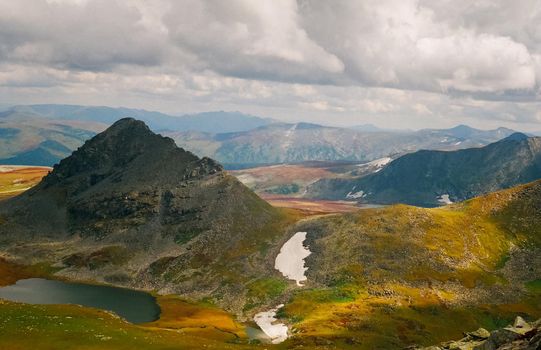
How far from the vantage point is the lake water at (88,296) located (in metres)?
130

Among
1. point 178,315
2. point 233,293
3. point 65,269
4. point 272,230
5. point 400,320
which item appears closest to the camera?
point 400,320

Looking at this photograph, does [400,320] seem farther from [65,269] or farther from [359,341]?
[65,269]

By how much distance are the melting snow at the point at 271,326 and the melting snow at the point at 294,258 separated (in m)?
18.4

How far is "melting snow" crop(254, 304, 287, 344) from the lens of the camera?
366ft

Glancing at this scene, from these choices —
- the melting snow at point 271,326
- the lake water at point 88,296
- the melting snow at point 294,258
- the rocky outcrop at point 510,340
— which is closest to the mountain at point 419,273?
the melting snow at point 294,258

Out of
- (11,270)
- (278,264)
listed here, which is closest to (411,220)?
(278,264)

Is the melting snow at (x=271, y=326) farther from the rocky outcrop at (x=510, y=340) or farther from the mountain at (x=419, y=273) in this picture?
the rocky outcrop at (x=510, y=340)

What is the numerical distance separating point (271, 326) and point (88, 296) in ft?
201

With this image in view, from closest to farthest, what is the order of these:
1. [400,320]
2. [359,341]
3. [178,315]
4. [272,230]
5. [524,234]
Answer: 1. [359,341]
2. [400,320]
3. [178,315]
4. [524,234]
5. [272,230]

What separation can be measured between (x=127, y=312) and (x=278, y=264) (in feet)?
179

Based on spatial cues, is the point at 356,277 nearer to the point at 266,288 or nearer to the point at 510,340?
the point at 266,288

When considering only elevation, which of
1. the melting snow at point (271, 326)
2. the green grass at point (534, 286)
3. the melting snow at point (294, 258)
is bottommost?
the melting snow at point (271, 326)

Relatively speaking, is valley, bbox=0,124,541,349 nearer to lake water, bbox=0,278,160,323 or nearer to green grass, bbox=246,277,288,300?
green grass, bbox=246,277,288,300

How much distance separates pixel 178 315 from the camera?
127375 mm
